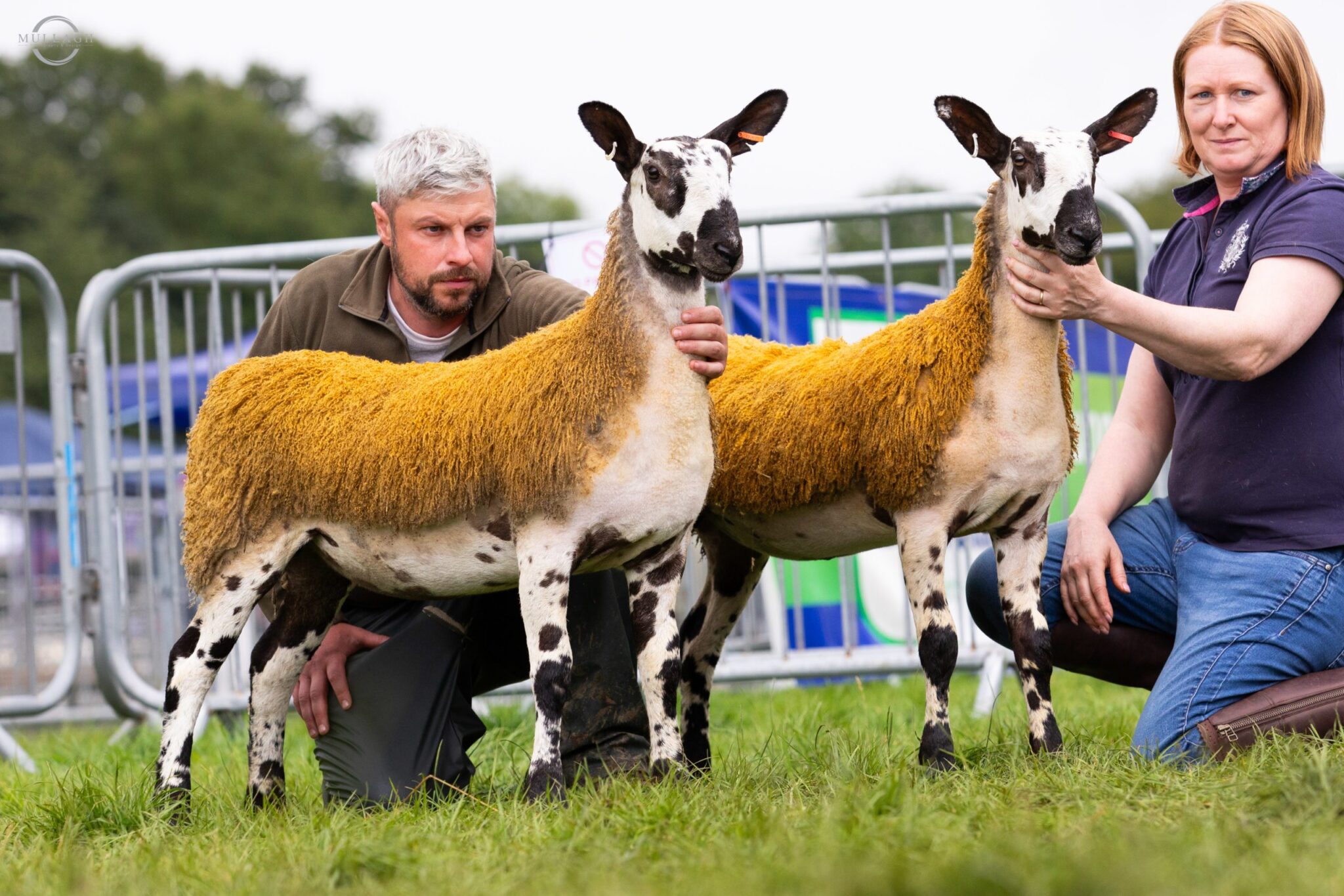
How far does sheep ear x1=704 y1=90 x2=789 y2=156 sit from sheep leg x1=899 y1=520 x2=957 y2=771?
4.03 ft

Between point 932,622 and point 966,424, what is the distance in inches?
22.9

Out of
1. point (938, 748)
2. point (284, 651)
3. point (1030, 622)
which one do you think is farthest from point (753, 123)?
point (284, 651)

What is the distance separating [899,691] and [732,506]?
3161 millimetres

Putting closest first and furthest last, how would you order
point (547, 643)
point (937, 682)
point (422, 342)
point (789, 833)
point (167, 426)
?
point (789, 833) < point (547, 643) < point (937, 682) < point (422, 342) < point (167, 426)

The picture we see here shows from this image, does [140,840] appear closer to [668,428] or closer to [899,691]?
[668,428]

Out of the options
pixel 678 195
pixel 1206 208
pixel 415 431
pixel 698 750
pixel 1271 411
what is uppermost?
pixel 678 195

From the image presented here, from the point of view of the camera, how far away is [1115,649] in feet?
14.9

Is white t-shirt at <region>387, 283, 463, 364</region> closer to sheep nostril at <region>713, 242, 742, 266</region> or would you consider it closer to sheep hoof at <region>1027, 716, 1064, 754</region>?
sheep nostril at <region>713, 242, 742, 266</region>

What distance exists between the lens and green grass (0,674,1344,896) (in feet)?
8.43

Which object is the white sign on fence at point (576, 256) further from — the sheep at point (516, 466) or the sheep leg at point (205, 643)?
the sheep leg at point (205, 643)

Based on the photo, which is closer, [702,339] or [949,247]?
[702,339]

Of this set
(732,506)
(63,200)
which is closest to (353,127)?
(63,200)

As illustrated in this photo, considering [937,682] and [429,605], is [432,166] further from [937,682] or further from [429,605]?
[937,682]

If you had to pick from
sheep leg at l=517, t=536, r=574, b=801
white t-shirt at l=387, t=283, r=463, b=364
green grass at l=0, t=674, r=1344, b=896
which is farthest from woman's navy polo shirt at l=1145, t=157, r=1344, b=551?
white t-shirt at l=387, t=283, r=463, b=364
